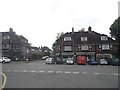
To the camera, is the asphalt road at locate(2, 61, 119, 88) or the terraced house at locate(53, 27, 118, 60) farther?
the terraced house at locate(53, 27, 118, 60)

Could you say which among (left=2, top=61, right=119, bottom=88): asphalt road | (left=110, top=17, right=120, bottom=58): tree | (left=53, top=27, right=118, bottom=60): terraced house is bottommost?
(left=2, top=61, right=119, bottom=88): asphalt road

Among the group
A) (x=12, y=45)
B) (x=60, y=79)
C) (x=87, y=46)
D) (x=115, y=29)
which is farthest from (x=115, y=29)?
(x=60, y=79)

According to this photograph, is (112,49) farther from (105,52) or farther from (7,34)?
(7,34)

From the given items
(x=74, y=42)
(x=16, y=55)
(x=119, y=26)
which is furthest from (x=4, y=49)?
(x=119, y=26)

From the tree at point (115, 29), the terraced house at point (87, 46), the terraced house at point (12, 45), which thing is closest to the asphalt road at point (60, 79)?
the tree at point (115, 29)

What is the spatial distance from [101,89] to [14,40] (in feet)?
271

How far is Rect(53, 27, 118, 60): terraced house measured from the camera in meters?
78.4

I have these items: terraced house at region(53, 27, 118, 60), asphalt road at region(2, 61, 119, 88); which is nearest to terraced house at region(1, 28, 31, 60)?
terraced house at region(53, 27, 118, 60)

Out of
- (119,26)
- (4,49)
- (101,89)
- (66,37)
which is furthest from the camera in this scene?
(4,49)

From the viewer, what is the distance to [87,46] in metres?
79.9

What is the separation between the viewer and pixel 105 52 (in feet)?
257

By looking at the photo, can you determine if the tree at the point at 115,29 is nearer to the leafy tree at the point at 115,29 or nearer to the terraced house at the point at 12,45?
the leafy tree at the point at 115,29

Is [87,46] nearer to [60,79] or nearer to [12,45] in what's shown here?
[12,45]

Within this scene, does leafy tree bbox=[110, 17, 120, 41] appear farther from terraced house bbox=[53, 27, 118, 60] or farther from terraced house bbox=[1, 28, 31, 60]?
terraced house bbox=[1, 28, 31, 60]
